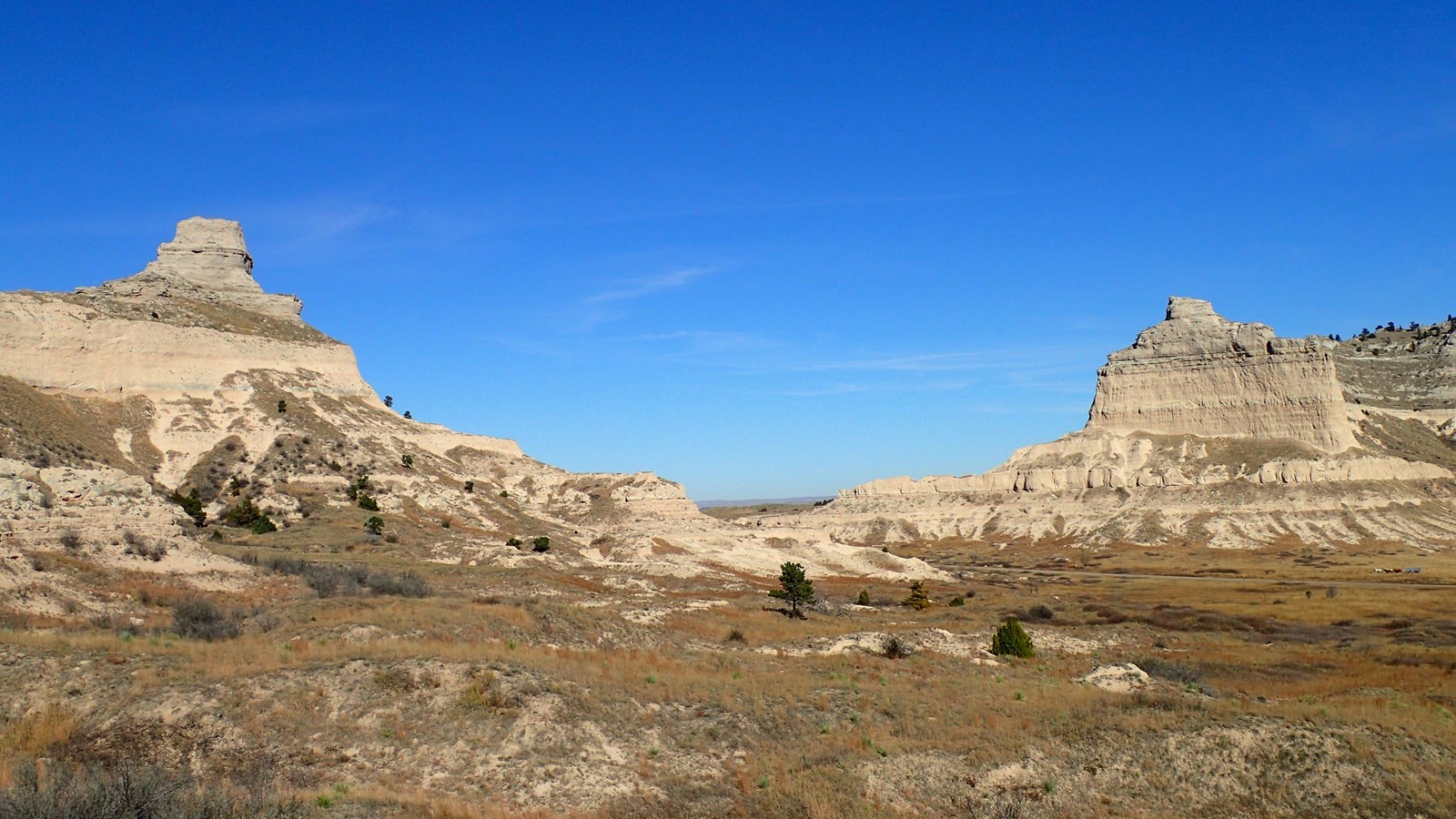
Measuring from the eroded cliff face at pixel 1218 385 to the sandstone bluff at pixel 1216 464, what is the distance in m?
0.19

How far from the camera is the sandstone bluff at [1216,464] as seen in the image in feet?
366

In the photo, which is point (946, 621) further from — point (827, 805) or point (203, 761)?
point (203, 761)

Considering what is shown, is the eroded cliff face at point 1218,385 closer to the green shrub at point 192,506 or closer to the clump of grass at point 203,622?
the green shrub at point 192,506

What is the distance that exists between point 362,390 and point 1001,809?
8387 centimetres

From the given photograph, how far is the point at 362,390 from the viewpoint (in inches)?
3509

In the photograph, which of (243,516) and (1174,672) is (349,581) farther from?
(1174,672)

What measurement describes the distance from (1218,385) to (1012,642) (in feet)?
406

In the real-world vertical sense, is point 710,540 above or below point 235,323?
below

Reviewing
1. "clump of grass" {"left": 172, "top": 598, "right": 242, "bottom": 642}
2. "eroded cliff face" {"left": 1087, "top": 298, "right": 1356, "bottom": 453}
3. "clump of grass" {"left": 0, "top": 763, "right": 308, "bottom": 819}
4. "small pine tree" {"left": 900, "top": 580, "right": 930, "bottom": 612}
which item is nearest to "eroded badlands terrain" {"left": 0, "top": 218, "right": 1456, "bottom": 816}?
"clump of grass" {"left": 0, "top": 763, "right": 308, "bottom": 819}

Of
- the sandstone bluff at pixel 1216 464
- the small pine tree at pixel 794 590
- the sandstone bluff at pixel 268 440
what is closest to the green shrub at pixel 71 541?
the sandstone bluff at pixel 268 440

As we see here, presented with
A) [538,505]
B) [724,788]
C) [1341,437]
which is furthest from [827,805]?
[1341,437]

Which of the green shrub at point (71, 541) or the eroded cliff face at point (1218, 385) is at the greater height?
the eroded cliff face at point (1218, 385)

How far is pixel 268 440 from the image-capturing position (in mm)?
71250

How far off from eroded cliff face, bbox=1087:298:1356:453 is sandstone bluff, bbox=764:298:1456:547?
19 centimetres
